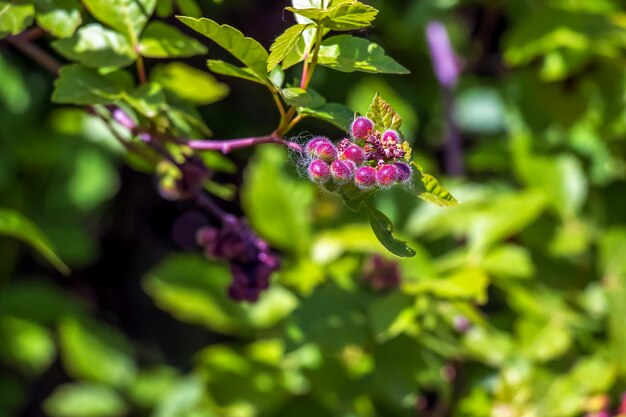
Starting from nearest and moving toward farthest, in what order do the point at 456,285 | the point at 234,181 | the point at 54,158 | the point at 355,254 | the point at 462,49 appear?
the point at 456,285, the point at 355,254, the point at 54,158, the point at 462,49, the point at 234,181

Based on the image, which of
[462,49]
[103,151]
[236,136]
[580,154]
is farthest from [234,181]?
[580,154]

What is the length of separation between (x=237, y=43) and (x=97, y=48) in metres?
0.29

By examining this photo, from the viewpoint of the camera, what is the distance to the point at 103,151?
1.99 metres

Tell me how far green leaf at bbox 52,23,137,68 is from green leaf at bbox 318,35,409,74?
0.29 metres

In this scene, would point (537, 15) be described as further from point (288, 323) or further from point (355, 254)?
point (288, 323)

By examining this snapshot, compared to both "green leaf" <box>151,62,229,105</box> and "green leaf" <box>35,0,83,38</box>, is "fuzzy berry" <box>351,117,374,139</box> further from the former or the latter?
"green leaf" <box>151,62,229,105</box>

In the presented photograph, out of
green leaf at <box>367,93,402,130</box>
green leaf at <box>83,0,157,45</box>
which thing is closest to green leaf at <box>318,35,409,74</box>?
green leaf at <box>367,93,402,130</box>

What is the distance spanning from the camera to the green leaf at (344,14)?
854mm

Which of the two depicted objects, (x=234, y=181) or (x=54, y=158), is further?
(x=234, y=181)

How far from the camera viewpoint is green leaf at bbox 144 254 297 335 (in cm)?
165

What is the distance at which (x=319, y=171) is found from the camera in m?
0.85

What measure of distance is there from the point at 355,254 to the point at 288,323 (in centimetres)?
23

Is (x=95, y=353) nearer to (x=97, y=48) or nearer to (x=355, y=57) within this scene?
(x=97, y=48)

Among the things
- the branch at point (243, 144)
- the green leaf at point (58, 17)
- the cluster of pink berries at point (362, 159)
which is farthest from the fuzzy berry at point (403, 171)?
the green leaf at point (58, 17)
